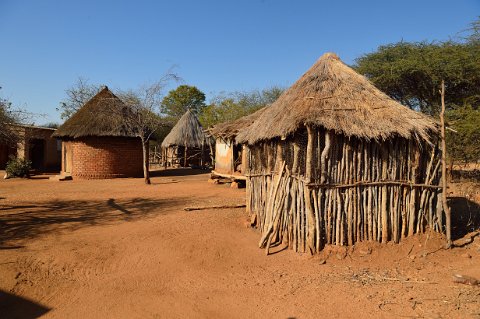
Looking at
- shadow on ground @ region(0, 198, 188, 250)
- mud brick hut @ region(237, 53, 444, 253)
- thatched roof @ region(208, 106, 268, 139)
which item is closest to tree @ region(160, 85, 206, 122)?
thatched roof @ region(208, 106, 268, 139)

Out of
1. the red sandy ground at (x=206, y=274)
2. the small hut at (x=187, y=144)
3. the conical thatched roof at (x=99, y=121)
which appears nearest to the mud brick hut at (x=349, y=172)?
the red sandy ground at (x=206, y=274)

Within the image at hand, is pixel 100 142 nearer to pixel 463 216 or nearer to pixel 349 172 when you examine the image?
pixel 349 172

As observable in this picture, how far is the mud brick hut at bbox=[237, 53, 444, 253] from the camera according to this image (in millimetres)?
5828

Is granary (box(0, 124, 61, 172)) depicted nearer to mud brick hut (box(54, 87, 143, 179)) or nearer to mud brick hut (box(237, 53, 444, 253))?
mud brick hut (box(54, 87, 143, 179))

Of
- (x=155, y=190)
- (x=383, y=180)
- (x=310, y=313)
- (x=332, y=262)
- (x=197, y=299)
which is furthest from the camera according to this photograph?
(x=155, y=190)

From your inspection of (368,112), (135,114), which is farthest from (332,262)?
(135,114)

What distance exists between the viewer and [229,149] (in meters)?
15.5

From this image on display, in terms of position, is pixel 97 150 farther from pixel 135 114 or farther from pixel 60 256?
pixel 60 256

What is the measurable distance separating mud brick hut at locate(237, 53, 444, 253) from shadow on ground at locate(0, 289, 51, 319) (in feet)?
11.7

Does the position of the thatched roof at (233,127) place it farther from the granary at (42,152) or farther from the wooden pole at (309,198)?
the granary at (42,152)

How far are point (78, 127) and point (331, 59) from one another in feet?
44.8

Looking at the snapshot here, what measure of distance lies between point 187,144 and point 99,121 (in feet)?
24.5

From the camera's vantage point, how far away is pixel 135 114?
17.0 m

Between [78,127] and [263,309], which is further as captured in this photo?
[78,127]
